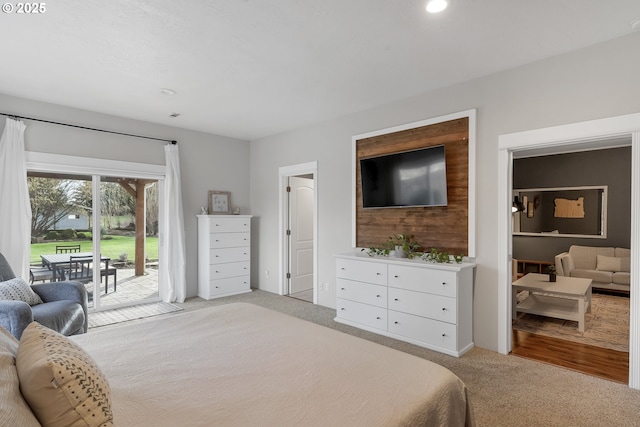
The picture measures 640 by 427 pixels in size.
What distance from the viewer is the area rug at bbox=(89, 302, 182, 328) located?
4082 millimetres

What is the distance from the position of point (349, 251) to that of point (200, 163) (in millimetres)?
2871

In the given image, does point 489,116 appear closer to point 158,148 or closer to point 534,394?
point 534,394

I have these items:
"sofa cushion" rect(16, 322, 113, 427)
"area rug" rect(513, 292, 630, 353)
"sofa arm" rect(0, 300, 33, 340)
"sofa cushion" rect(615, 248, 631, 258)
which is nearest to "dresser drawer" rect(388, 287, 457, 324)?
"area rug" rect(513, 292, 630, 353)

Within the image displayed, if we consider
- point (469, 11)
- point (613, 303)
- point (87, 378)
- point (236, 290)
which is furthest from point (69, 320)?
point (613, 303)

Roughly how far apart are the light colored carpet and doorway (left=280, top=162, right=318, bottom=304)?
8.41ft

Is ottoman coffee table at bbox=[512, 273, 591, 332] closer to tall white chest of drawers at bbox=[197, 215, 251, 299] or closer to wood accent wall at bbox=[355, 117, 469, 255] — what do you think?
wood accent wall at bbox=[355, 117, 469, 255]

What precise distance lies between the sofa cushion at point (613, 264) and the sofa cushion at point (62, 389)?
6.98 metres

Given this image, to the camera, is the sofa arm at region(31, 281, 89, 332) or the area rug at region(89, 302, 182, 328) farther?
the area rug at region(89, 302, 182, 328)

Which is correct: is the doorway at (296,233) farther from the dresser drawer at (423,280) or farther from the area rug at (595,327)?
the area rug at (595,327)

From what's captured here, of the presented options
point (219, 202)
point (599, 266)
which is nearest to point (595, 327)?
point (599, 266)

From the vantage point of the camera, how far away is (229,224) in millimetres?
5363

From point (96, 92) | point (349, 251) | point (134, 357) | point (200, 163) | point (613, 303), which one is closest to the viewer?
point (134, 357)

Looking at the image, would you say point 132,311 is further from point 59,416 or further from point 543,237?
point 543,237

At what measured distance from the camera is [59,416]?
858mm
